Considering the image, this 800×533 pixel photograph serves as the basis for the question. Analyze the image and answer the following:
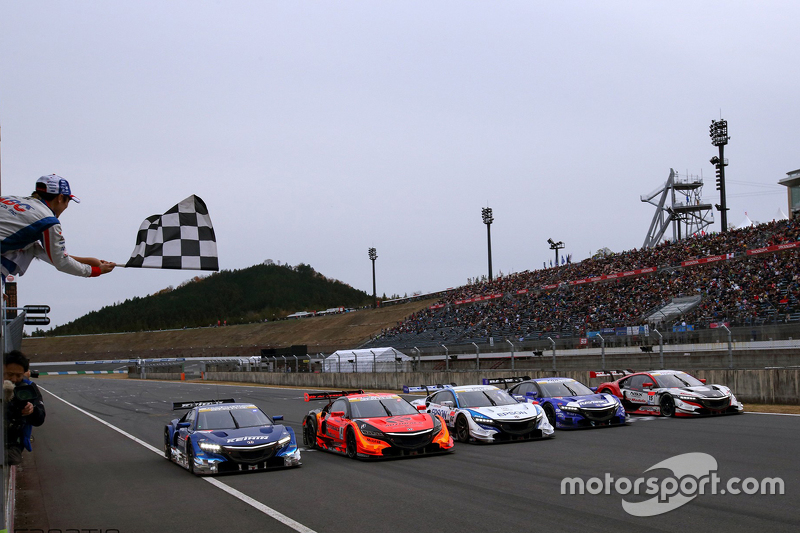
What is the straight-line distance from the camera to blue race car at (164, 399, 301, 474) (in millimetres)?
11539

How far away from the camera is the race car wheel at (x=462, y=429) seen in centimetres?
1484

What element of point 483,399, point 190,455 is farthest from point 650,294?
point 190,455

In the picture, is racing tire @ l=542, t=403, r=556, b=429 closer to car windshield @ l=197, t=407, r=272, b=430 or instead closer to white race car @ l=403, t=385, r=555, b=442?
white race car @ l=403, t=385, r=555, b=442

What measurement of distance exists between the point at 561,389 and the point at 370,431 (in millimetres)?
6182

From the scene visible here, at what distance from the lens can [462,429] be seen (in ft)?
49.3

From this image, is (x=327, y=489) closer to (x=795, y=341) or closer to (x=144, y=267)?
(x=144, y=267)

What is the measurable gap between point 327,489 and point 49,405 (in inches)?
1146

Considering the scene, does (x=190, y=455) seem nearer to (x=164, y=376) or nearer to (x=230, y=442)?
(x=230, y=442)

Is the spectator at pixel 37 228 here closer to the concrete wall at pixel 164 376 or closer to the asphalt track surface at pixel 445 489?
the asphalt track surface at pixel 445 489

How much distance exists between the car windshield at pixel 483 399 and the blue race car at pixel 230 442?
459 centimetres

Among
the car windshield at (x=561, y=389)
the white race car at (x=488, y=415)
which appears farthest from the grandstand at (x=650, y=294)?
the white race car at (x=488, y=415)

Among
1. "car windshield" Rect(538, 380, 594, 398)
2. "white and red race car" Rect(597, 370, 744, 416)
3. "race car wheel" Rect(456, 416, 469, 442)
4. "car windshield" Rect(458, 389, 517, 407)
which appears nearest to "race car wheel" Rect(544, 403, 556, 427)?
"car windshield" Rect(538, 380, 594, 398)

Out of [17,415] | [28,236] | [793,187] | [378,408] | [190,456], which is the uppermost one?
[793,187]

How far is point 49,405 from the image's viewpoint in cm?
3422
